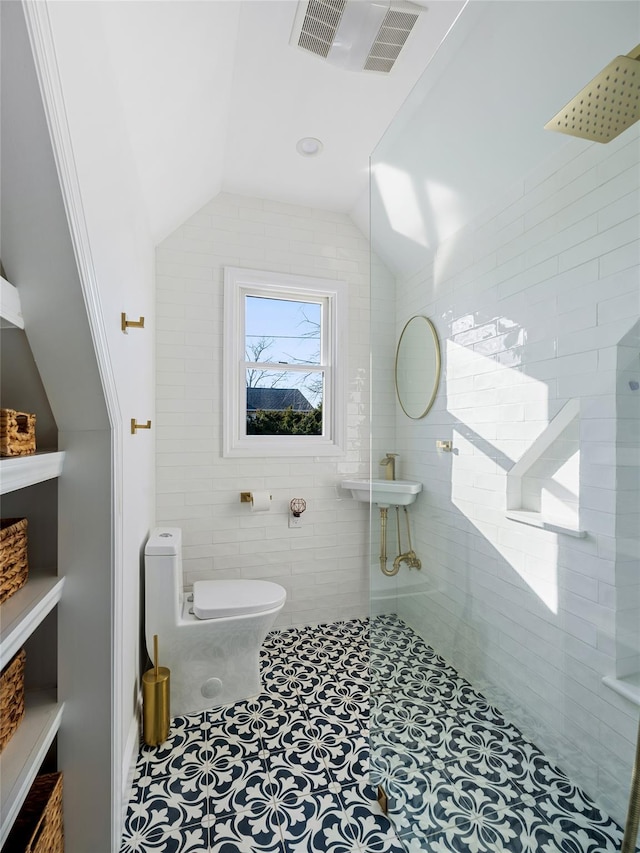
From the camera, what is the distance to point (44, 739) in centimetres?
107

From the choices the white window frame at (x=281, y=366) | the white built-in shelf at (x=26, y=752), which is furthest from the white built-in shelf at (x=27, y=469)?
the white window frame at (x=281, y=366)

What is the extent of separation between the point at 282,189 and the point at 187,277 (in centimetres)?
81

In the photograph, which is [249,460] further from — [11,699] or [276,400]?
[11,699]

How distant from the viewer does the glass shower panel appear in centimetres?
87

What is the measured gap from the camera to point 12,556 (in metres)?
1.06

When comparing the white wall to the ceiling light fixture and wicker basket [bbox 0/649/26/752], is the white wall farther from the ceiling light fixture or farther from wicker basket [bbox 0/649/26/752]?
wicker basket [bbox 0/649/26/752]

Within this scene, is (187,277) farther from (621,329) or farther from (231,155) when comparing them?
(621,329)

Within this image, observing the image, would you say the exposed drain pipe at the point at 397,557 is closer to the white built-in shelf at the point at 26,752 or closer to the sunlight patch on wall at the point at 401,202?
the sunlight patch on wall at the point at 401,202

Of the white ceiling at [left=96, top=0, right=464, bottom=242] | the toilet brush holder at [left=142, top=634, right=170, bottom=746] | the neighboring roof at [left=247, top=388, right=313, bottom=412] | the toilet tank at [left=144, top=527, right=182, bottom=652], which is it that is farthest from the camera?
the neighboring roof at [left=247, top=388, right=313, bottom=412]

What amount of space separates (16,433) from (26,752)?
0.72 meters

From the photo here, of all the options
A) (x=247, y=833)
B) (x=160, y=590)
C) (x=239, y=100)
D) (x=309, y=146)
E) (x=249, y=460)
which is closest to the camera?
(x=247, y=833)

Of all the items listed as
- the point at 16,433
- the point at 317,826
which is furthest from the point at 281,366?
the point at 317,826

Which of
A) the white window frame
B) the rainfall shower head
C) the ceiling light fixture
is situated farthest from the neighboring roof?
the rainfall shower head

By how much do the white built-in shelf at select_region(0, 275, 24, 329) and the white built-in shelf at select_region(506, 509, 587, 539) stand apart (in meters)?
1.22
